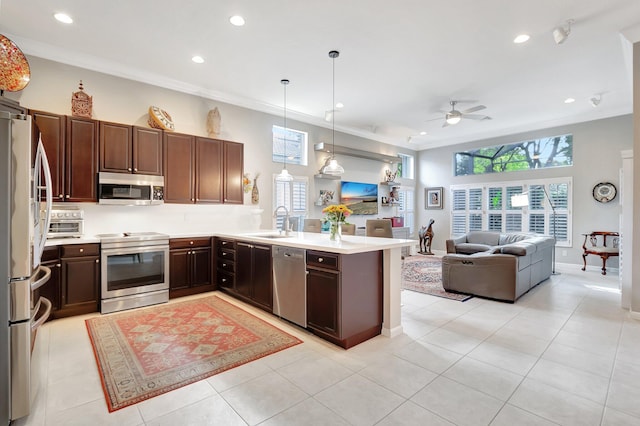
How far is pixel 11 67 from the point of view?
3.24m

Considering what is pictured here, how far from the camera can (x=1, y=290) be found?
1738 millimetres

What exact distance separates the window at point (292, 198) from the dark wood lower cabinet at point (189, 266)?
5.77 feet

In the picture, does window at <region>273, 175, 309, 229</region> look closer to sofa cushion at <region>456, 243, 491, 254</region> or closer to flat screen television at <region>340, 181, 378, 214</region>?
flat screen television at <region>340, 181, 378, 214</region>

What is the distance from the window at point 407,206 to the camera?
369 inches

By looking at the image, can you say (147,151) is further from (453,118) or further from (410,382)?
(453,118)

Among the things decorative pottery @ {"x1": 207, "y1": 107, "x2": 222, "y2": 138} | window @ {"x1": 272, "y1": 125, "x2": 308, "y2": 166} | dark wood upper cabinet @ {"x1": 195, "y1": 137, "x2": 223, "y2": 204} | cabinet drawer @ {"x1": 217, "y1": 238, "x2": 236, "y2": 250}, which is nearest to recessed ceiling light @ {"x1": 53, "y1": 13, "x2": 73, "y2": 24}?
dark wood upper cabinet @ {"x1": 195, "y1": 137, "x2": 223, "y2": 204}

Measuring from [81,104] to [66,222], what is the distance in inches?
59.7

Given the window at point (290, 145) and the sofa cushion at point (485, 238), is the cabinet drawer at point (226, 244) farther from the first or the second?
the sofa cushion at point (485, 238)

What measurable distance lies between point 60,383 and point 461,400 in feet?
9.37

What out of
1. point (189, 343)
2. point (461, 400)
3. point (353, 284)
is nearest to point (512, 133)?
point (353, 284)

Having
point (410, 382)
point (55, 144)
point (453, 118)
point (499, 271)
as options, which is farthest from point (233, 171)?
point (499, 271)

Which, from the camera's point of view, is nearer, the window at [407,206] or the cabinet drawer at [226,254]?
the cabinet drawer at [226,254]

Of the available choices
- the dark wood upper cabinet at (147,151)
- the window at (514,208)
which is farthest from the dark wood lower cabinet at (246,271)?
the window at (514,208)

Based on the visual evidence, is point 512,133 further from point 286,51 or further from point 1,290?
point 1,290
